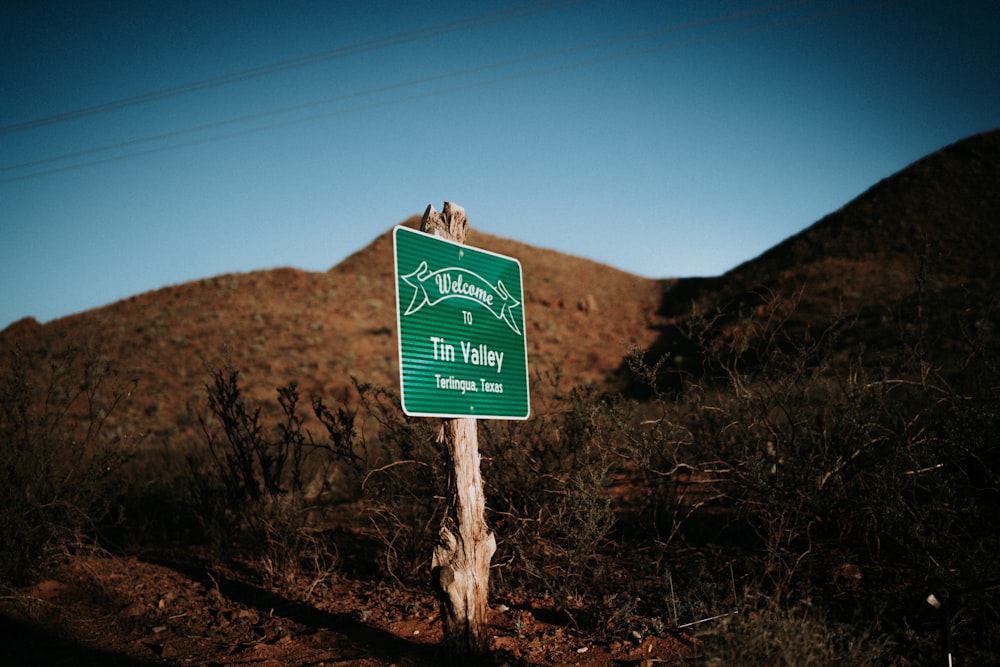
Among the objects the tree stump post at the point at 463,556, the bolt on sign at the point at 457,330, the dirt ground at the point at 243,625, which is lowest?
the dirt ground at the point at 243,625

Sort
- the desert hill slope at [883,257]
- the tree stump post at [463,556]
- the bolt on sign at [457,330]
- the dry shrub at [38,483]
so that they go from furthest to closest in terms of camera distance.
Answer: the desert hill slope at [883,257]
the dry shrub at [38,483]
the tree stump post at [463,556]
the bolt on sign at [457,330]

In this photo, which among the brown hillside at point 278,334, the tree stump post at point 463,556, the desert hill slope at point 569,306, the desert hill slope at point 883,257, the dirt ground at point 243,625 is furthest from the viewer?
the desert hill slope at point 883,257

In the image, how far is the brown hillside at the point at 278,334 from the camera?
20328 millimetres

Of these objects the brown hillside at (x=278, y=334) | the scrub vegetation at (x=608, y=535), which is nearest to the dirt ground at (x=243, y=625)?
the scrub vegetation at (x=608, y=535)

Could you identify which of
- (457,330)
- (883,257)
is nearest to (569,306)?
(883,257)

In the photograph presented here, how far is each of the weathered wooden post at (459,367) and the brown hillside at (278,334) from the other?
39.2ft

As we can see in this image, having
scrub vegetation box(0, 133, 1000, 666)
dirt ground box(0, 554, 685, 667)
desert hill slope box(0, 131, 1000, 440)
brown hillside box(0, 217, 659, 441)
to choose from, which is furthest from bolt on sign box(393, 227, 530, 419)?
desert hill slope box(0, 131, 1000, 440)

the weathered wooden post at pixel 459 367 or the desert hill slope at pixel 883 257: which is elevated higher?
the desert hill slope at pixel 883 257

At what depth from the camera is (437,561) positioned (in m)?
3.60

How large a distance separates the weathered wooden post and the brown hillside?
1193 cm

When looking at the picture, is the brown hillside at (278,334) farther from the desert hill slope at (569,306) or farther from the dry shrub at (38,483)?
the dry shrub at (38,483)

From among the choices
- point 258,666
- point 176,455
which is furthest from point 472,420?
point 176,455

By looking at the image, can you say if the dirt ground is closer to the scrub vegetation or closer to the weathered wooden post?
the scrub vegetation

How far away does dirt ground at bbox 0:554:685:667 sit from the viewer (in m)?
3.96
